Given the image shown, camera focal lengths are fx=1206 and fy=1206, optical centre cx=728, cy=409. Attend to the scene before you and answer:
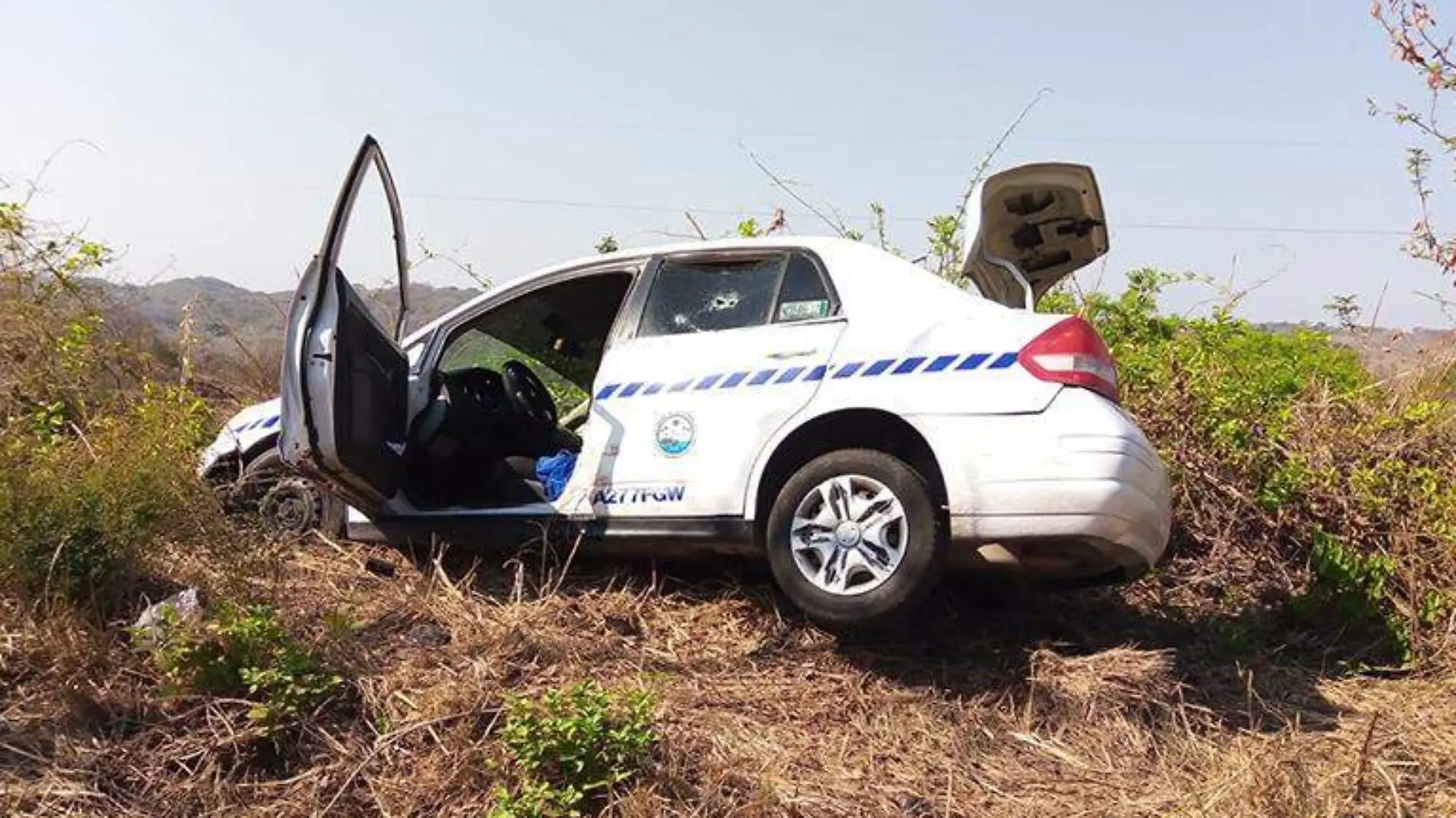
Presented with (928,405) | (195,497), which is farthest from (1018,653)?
(195,497)

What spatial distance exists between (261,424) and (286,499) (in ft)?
1.26

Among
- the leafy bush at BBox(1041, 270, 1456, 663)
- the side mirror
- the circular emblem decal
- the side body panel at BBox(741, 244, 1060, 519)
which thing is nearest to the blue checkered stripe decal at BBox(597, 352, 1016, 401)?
the side body panel at BBox(741, 244, 1060, 519)

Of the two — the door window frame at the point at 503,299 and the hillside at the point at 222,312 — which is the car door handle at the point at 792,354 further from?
the hillside at the point at 222,312

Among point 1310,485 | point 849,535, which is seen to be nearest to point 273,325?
point 849,535

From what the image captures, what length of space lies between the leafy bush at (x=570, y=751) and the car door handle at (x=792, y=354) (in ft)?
5.12

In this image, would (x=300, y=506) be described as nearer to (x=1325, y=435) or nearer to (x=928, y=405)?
(x=928, y=405)

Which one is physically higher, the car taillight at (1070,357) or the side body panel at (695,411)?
the car taillight at (1070,357)

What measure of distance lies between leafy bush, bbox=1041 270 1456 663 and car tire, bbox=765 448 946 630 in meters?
2.40

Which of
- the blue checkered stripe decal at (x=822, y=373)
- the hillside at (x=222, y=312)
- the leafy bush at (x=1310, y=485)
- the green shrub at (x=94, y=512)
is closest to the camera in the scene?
the green shrub at (x=94, y=512)

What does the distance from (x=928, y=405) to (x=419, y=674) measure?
6.82 ft

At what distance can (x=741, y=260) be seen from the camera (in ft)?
16.8

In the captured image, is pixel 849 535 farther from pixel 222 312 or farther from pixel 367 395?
pixel 222 312

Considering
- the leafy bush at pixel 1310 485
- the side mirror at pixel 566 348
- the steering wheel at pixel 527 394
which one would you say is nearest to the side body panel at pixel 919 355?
the steering wheel at pixel 527 394

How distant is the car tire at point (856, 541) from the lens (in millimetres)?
4258
